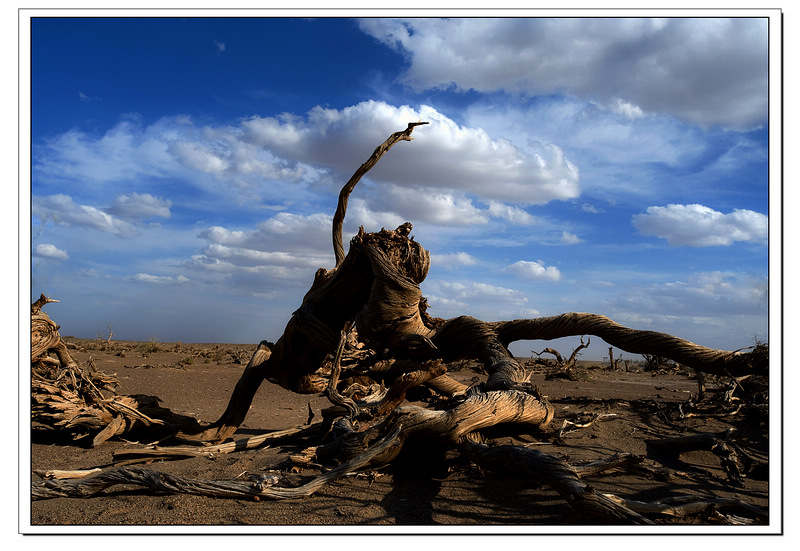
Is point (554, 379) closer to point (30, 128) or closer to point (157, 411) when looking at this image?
point (157, 411)

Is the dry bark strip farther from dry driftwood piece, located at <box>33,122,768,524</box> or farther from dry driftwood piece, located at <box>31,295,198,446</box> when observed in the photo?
dry driftwood piece, located at <box>31,295,198,446</box>

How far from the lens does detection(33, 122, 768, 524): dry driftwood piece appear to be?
3.42m

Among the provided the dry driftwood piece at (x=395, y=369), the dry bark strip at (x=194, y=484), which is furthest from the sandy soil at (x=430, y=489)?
the dry driftwood piece at (x=395, y=369)

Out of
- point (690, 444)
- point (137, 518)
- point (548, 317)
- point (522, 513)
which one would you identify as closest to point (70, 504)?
point (137, 518)

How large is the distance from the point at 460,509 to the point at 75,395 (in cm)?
528

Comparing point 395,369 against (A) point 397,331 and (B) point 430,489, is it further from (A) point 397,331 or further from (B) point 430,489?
(B) point 430,489

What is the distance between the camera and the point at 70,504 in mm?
3521

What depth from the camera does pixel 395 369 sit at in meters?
6.09

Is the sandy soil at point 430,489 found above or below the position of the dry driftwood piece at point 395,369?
below

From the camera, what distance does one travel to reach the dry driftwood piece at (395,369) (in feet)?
11.2

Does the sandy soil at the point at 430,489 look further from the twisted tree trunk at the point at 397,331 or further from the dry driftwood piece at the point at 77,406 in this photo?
the twisted tree trunk at the point at 397,331

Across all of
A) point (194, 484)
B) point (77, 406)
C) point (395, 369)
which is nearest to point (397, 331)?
point (395, 369)

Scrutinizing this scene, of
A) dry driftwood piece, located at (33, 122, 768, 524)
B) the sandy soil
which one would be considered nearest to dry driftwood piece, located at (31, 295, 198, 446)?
the sandy soil

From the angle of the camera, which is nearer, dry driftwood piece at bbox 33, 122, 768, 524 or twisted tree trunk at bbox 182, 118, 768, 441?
dry driftwood piece at bbox 33, 122, 768, 524
